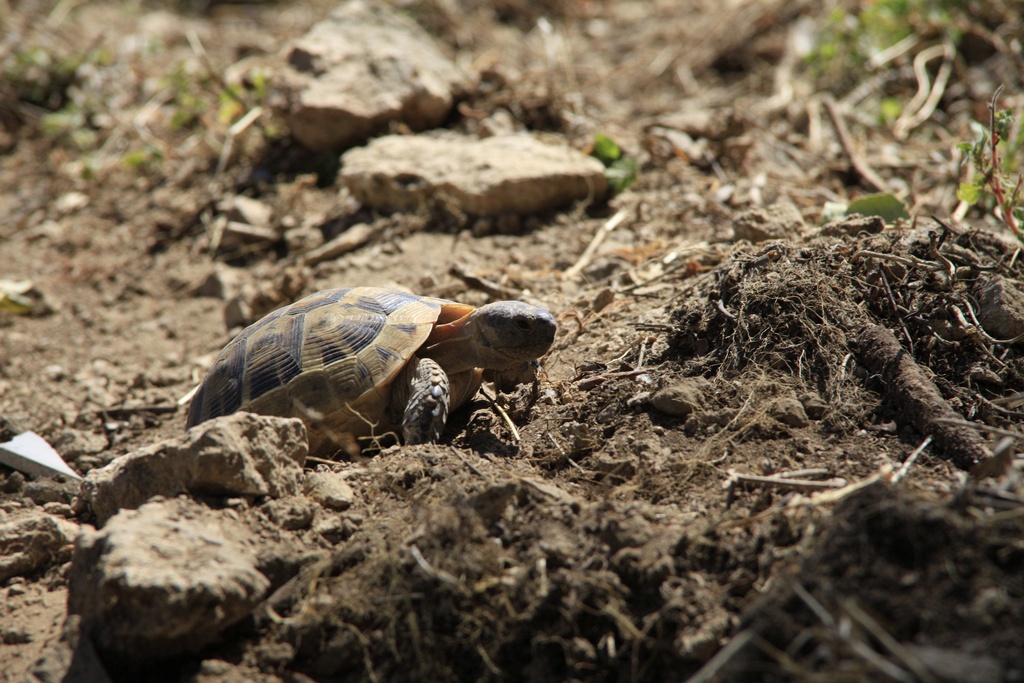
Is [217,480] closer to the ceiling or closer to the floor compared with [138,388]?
closer to the ceiling

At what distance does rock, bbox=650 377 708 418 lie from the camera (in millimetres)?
2947

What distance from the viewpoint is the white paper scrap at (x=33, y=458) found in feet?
12.1

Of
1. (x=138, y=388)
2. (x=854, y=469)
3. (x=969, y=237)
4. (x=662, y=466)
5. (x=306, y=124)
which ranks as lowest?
(x=138, y=388)

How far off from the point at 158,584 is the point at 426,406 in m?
1.28

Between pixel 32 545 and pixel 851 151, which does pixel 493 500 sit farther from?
pixel 851 151

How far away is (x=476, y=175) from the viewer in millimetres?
5246

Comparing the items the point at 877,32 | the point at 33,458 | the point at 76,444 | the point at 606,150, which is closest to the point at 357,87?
the point at 606,150

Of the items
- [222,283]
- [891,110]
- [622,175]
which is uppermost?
[891,110]

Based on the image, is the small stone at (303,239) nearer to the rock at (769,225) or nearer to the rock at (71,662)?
the rock at (769,225)

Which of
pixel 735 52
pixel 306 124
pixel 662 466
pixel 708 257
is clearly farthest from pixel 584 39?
pixel 662 466

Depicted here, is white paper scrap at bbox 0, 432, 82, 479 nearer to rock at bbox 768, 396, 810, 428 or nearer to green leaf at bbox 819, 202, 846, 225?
rock at bbox 768, 396, 810, 428

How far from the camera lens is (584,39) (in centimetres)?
900

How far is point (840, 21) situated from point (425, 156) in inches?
157

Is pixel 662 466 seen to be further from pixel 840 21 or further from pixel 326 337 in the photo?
pixel 840 21
